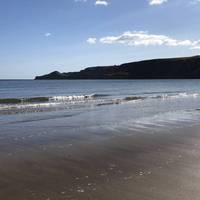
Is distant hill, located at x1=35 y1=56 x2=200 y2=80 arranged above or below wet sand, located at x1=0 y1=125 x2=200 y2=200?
Answer: above

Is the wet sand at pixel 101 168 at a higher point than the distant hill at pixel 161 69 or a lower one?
lower

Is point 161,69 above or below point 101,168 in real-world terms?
above

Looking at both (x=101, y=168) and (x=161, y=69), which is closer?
(x=101, y=168)

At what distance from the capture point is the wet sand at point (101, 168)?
649 centimetres

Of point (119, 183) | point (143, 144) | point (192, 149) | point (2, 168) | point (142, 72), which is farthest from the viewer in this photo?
point (142, 72)

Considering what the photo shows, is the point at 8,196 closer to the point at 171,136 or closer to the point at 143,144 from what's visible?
the point at 143,144

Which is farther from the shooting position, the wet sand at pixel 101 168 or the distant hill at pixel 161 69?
the distant hill at pixel 161 69

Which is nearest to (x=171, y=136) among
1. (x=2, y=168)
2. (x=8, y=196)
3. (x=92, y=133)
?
(x=92, y=133)

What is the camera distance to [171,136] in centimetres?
1248

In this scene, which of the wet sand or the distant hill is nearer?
the wet sand

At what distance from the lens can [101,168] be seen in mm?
8125

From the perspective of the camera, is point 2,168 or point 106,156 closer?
point 2,168

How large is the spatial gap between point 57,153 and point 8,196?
3293 mm

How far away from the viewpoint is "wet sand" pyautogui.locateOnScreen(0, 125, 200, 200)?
6488 mm
